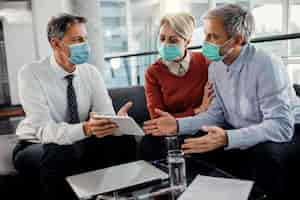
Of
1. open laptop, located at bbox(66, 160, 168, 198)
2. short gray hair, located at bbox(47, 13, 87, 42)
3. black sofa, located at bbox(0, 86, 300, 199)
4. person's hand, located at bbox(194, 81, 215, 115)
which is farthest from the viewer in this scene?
person's hand, located at bbox(194, 81, 215, 115)

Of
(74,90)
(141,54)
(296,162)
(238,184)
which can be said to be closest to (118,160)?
(74,90)

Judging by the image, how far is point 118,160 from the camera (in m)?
1.68

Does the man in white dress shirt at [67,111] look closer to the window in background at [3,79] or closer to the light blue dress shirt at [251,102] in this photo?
the light blue dress shirt at [251,102]

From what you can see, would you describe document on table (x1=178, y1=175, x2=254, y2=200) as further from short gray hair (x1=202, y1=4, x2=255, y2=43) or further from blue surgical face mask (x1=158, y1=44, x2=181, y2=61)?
blue surgical face mask (x1=158, y1=44, x2=181, y2=61)

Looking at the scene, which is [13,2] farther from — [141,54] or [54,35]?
[54,35]

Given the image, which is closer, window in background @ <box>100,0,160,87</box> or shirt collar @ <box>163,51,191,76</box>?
shirt collar @ <box>163,51,191,76</box>

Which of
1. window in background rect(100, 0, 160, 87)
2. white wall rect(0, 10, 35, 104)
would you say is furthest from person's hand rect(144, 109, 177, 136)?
window in background rect(100, 0, 160, 87)

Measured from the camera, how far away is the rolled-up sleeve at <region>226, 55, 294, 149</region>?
136 cm

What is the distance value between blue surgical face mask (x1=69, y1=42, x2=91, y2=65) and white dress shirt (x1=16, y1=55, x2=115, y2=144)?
92 millimetres

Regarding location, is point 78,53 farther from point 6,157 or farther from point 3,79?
point 3,79

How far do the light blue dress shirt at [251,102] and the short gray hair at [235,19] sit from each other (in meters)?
0.09

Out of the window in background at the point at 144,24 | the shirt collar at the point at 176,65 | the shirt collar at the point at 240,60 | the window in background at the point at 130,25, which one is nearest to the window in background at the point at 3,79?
the window in background at the point at 144,24

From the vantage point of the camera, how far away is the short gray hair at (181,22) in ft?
6.24

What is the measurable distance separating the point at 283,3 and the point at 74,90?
3.86 m
